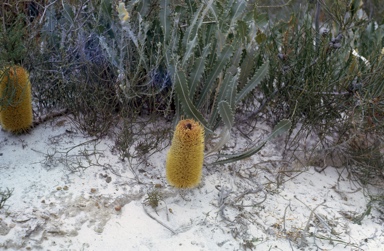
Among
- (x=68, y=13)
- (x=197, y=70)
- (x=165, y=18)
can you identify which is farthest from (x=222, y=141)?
(x=68, y=13)

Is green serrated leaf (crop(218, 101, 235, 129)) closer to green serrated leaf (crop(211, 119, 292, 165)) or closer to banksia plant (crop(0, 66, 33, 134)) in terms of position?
green serrated leaf (crop(211, 119, 292, 165))

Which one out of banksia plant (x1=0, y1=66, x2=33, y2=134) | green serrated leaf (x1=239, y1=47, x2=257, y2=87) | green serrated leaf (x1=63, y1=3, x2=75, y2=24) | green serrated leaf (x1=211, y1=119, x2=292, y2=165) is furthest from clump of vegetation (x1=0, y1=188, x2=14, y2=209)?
green serrated leaf (x1=239, y1=47, x2=257, y2=87)

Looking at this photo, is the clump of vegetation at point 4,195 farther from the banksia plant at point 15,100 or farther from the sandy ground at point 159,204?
the banksia plant at point 15,100

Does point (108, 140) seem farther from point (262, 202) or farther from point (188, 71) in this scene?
point (262, 202)

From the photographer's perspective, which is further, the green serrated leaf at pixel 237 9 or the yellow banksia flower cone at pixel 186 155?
the green serrated leaf at pixel 237 9

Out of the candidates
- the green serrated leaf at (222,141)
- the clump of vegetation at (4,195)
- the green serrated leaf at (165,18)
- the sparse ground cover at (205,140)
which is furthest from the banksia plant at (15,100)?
the green serrated leaf at (222,141)

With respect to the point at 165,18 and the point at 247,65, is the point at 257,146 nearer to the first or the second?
the point at 247,65
